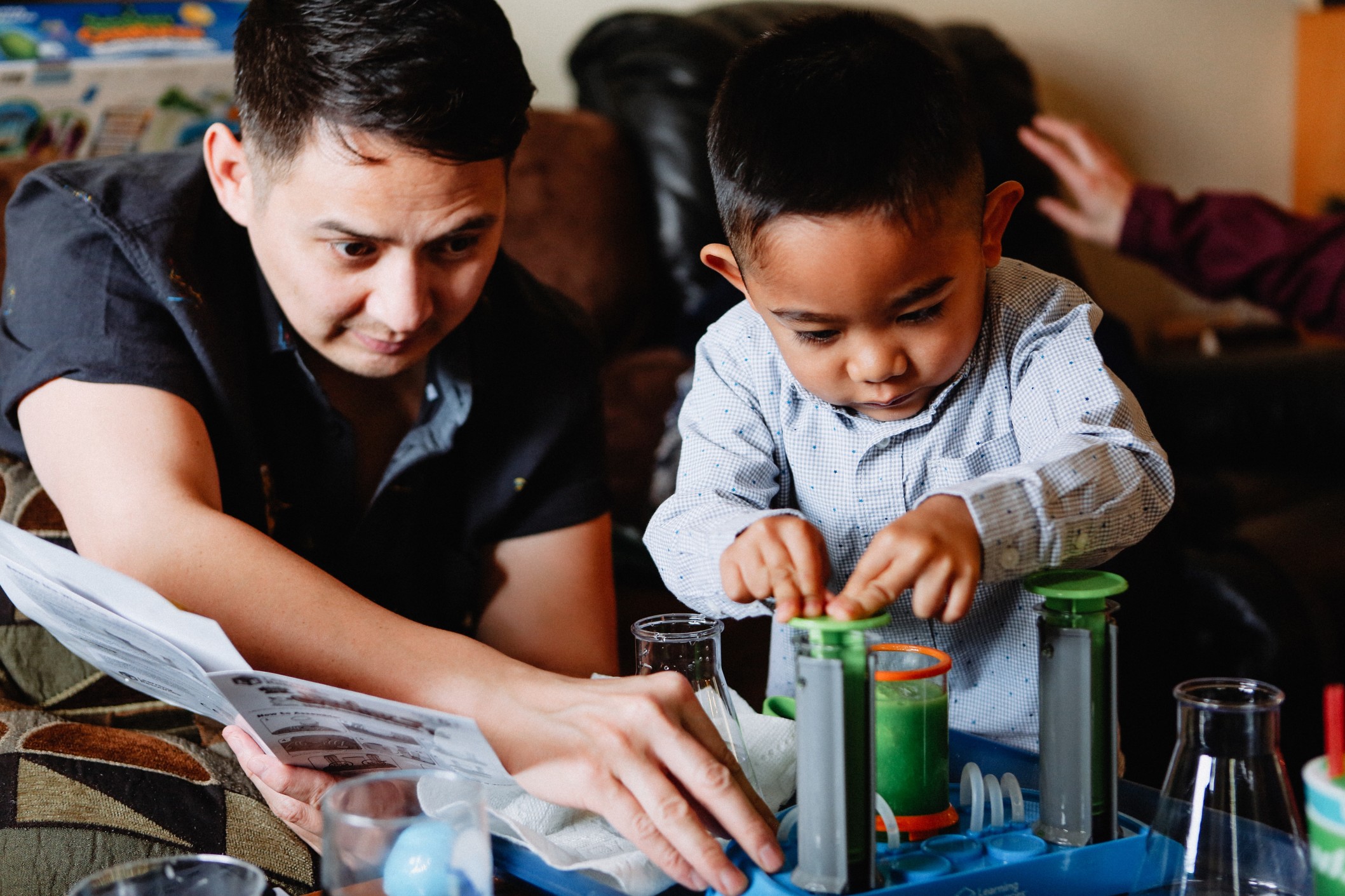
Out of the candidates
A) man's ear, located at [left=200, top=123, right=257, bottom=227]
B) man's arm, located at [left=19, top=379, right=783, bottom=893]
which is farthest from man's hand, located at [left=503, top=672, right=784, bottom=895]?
man's ear, located at [left=200, top=123, right=257, bottom=227]

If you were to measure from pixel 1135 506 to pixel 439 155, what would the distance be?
568 mm

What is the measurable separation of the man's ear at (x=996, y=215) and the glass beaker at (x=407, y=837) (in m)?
0.48

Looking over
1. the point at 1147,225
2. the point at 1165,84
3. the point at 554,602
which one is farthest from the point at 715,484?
the point at 1165,84

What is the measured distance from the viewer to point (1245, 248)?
1.97 meters

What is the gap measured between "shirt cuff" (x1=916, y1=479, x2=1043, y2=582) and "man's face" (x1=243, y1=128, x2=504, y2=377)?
48 centimetres

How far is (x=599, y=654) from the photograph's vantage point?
4.01ft

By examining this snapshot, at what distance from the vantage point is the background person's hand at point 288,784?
2.62 feet

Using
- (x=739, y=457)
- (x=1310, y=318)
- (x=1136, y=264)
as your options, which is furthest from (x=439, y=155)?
(x=1136, y=264)

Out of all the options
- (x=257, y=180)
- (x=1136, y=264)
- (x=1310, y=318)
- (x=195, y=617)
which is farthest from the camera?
(x=1136, y=264)

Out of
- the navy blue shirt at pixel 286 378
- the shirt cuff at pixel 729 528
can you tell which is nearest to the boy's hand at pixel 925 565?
the shirt cuff at pixel 729 528

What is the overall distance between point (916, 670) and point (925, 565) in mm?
80

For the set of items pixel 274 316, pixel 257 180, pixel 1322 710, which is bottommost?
pixel 1322 710

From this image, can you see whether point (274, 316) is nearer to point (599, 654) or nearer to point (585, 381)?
point (585, 381)

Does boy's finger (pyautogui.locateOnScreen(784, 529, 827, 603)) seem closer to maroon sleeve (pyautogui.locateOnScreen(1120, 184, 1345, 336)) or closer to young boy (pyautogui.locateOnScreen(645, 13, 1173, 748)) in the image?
young boy (pyautogui.locateOnScreen(645, 13, 1173, 748))
